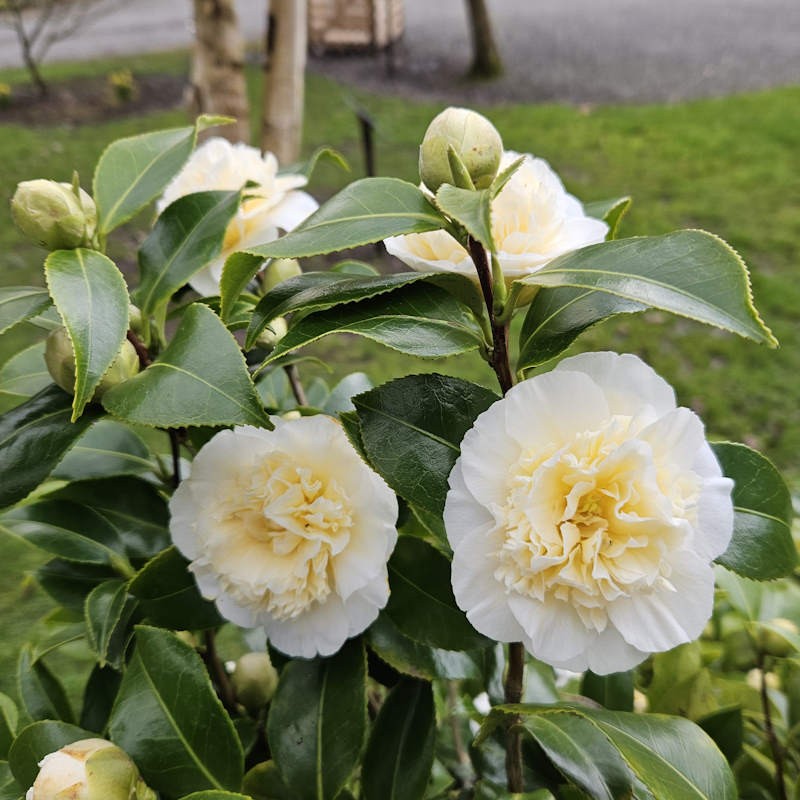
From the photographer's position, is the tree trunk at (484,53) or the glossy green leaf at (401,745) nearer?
the glossy green leaf at (401,745)

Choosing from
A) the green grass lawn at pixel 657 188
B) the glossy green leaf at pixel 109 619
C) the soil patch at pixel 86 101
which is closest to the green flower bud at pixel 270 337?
the glossy green leaf at pixel 109 619

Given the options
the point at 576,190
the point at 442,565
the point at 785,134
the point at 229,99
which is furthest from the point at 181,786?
the point at 785,134

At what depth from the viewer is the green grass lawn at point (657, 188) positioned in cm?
314

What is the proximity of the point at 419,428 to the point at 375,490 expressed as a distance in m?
0.07

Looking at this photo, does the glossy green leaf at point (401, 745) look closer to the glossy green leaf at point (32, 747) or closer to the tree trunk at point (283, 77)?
the glossy green leaf at point (32, 747)

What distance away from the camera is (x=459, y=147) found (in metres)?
0.60

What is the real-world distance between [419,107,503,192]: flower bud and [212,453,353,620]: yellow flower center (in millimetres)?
240

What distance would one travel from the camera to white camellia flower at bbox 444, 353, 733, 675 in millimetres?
548

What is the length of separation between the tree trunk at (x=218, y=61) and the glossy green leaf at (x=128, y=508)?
2656 mm

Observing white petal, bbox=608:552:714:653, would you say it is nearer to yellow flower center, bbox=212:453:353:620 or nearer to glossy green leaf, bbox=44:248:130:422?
yellow flower center, bbox=212:453:353:620

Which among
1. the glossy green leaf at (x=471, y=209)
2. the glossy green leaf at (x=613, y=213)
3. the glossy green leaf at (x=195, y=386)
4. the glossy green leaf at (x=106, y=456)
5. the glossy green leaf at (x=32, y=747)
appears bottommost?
the glossy green leaf at (x=32, y=747)

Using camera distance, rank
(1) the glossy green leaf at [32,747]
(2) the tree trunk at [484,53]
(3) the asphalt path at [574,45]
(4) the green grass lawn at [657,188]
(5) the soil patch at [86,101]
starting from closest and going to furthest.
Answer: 1. (1) the glossy green leaf at [32,747]
2. (4) the green grass lawn at [657,188]
3. (5) the soil patch at [86,101]
4. (3) the asphalt path at [574,45]
5. (2) the tree trunk at [484,53]

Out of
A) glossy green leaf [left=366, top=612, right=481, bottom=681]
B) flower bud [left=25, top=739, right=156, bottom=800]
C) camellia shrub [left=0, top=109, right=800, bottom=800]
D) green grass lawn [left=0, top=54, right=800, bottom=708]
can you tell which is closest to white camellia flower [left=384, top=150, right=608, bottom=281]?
camellia shrub [left=0, top=109, right=800, bottom=800]

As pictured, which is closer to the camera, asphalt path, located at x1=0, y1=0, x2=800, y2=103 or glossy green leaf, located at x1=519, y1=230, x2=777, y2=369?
glossy green leaf, located at x1=519, y1=230, x2=777, y2=369
